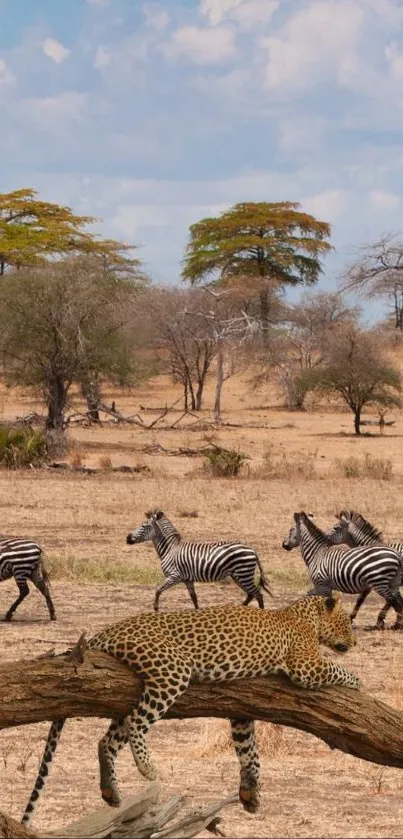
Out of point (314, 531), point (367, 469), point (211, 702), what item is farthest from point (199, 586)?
point (367, 469)

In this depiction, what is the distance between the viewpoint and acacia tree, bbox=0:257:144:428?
3192 cm

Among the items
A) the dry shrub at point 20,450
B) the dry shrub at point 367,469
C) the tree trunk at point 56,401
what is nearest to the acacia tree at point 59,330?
the tree trunk at point 56,401

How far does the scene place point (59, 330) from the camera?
1252 inches

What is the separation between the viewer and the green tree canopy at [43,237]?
5447 cm

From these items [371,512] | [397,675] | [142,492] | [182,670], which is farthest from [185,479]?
[182,670]

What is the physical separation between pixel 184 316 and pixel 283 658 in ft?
118

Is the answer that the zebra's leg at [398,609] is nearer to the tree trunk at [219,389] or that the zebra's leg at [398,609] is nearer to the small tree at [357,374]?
the small tree at [357,374]

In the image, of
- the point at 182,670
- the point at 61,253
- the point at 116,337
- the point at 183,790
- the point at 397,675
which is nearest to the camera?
the point at 182,670

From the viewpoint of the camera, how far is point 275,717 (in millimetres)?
6266

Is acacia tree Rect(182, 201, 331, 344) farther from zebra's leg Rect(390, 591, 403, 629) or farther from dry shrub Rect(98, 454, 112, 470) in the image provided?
zebra's leg Rect(390, 591, 403, 629)

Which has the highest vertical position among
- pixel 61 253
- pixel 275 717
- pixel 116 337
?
pixel 61 253

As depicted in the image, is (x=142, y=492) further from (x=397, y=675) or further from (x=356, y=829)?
(x=356, y=829)

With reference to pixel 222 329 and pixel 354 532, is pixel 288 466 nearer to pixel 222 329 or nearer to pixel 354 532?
pixel 354 532

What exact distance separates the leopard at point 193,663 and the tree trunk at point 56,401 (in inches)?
991
